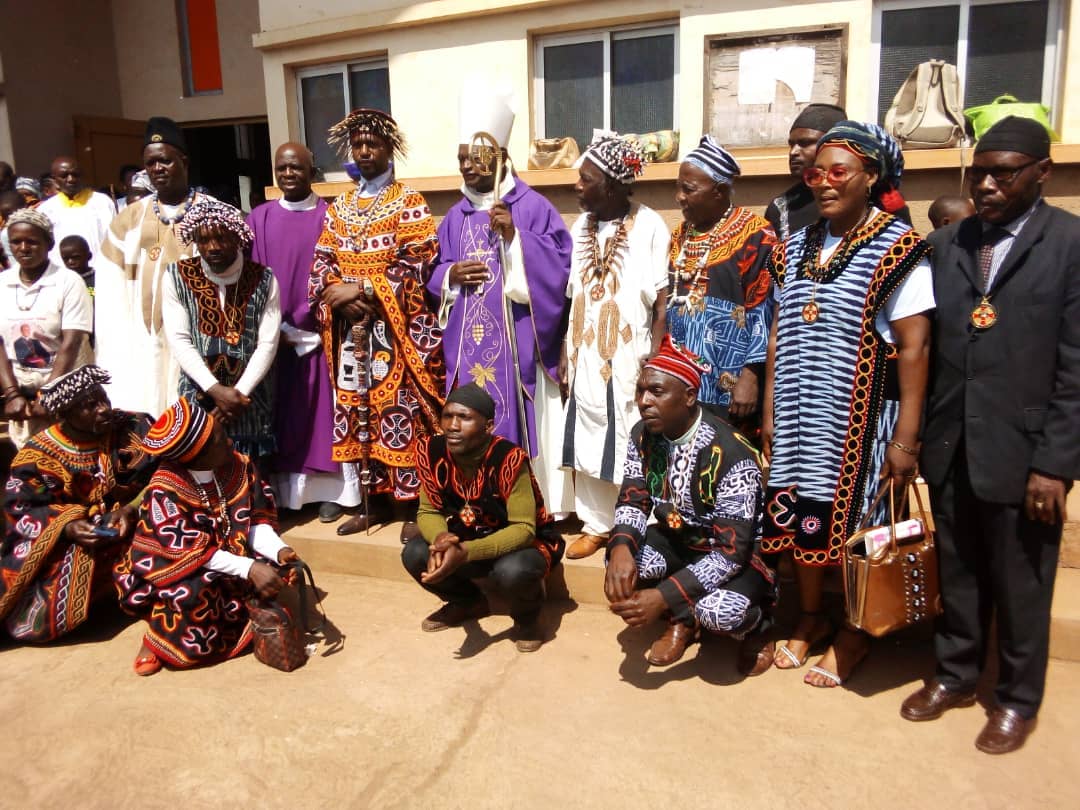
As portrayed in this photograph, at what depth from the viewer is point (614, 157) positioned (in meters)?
3.82

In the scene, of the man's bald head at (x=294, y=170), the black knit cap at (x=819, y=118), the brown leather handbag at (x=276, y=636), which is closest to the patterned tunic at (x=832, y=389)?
the black knit cap at (x=819, y=118)

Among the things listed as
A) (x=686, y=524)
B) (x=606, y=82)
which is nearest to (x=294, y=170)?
(x=606, y=82)

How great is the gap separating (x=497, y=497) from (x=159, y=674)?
5.38 ft

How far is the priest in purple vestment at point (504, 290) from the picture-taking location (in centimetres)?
425

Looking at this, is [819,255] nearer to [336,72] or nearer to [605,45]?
[605,45]

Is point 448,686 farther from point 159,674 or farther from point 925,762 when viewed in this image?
point 925,762

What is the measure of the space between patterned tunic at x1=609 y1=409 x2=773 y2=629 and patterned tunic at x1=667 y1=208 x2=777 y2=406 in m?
0.30

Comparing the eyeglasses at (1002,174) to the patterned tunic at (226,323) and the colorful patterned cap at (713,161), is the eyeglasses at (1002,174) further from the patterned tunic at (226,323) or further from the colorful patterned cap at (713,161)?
the patterned tunic at (226,323)

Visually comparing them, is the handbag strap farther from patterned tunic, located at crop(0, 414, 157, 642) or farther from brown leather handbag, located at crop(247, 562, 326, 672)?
patterned tunic, located at crop(0, 414, 157, 642)

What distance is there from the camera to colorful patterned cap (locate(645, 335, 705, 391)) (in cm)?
320

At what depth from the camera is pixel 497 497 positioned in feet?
12.0

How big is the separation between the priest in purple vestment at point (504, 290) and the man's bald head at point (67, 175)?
4436 mm

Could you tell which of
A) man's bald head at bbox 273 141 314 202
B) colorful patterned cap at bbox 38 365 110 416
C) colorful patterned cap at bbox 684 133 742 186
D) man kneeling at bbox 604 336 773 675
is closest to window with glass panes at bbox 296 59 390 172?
man's bald head at bbox 273 141 314 202

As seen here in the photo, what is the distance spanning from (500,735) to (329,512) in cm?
222
